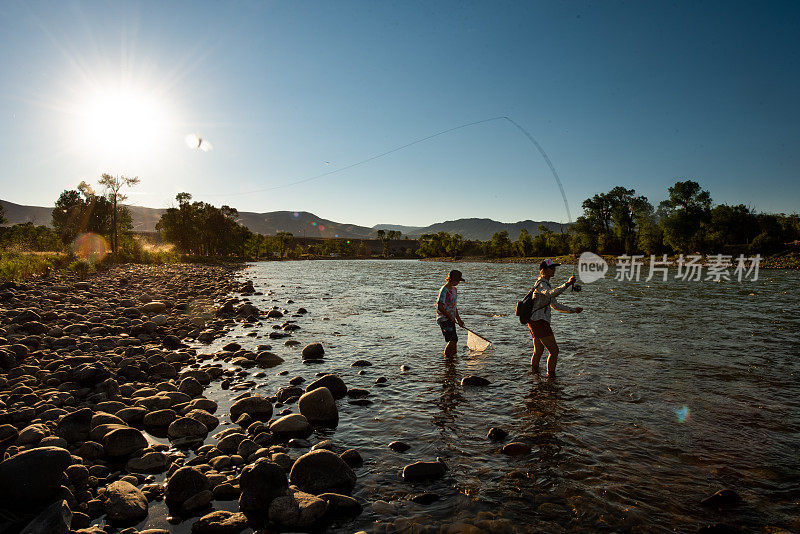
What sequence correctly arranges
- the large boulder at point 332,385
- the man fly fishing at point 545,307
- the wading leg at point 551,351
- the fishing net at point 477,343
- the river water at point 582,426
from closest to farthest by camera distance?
the river water at point 582,426
the large boulder at point 332,385
the man fly fishing at point 545,307
the wading leg at point 551,351
the fishing net at point 477,343

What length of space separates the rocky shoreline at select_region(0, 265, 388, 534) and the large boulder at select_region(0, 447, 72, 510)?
1 centimetres

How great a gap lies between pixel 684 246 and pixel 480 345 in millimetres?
120439

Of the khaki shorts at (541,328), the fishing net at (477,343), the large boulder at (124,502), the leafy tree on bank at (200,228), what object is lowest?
the large boulder at (124,502)

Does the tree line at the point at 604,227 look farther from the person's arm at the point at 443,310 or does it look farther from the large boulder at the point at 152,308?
the person's arm at the point at 443,310

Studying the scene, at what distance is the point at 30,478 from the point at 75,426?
2407 millimetres

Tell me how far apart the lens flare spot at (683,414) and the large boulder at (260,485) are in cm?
828

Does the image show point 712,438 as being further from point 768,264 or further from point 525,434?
point 768,264

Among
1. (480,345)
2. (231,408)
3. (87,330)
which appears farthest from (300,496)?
(87,330)

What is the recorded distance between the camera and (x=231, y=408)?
28.3ft

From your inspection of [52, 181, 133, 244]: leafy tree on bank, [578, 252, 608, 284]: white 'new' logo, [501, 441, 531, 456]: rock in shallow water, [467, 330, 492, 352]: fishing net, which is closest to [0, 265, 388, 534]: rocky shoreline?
[501, 441, 531, 456]: rock in shallow water

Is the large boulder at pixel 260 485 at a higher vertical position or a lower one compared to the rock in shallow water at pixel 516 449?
higher

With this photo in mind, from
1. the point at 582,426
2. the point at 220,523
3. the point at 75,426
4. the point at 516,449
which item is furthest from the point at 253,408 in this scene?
the point at 582,426

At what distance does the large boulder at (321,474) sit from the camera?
5.95 metres

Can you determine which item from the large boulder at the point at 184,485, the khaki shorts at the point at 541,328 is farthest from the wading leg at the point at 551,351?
the large boulder at the point at 184,485
